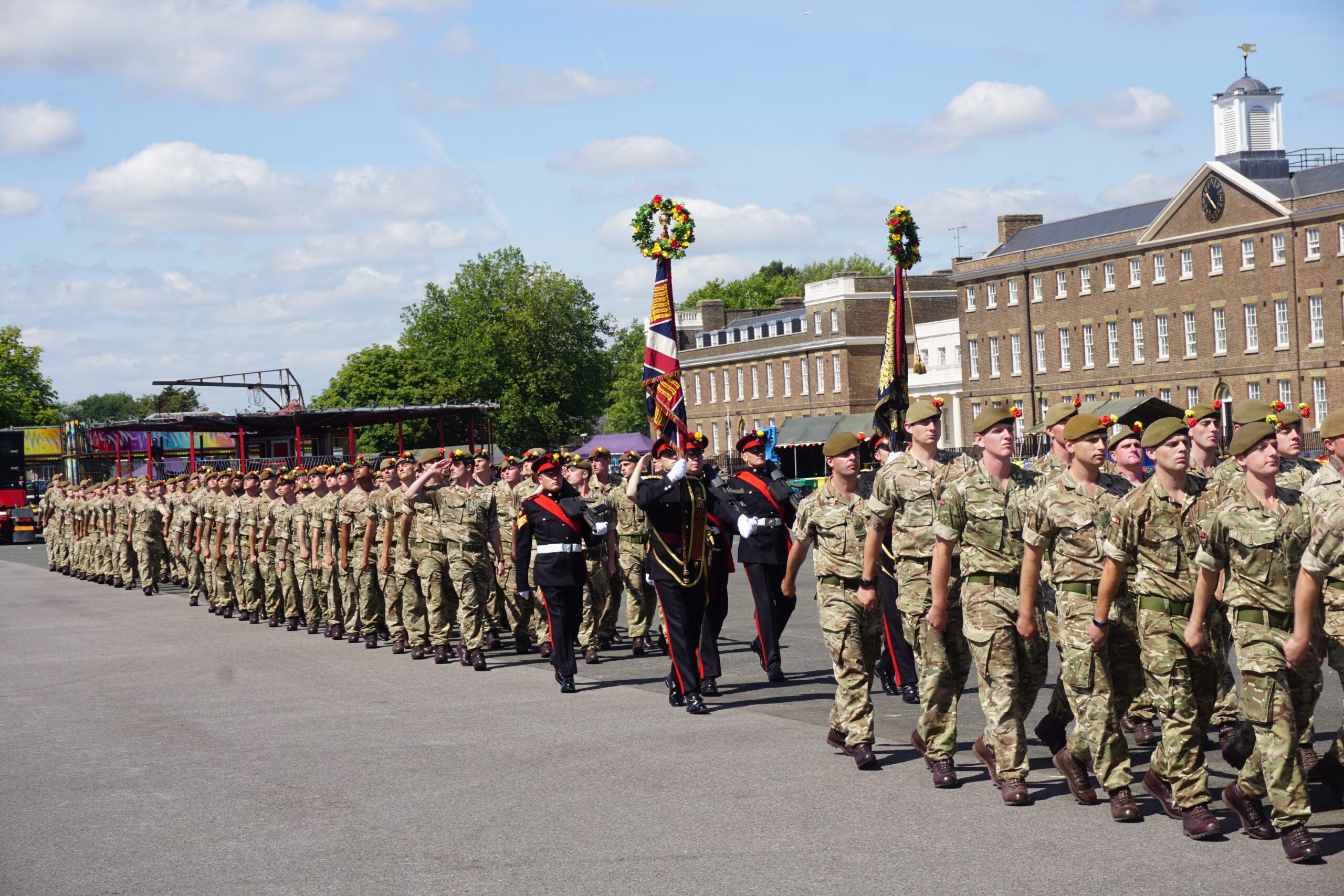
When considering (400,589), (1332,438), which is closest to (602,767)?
(1332,438)

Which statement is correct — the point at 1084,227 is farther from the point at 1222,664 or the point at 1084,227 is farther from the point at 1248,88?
the point at 1222,664

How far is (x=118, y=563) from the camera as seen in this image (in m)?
27.7

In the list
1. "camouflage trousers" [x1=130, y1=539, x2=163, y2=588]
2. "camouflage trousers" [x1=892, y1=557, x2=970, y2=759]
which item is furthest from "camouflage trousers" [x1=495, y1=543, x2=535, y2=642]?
"camouflage trousers" [x1=130, y1=539, x2=163, y2=588]

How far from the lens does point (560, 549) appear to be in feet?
40.1

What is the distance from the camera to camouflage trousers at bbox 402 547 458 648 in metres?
14.2

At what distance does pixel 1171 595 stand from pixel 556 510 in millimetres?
6338

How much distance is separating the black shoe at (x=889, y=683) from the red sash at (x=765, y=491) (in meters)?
1.35

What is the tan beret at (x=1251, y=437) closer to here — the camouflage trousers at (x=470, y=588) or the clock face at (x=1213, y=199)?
the camouflage trousers at (x=470, y=588)

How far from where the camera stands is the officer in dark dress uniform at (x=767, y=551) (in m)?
12.0

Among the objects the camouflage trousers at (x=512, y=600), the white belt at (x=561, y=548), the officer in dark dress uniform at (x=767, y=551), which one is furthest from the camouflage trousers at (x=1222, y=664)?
the camouflage trousers at (x=512, y=600)

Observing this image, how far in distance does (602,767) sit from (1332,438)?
14.6 feet

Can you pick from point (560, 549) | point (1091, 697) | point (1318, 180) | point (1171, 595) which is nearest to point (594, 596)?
point (560, 549)

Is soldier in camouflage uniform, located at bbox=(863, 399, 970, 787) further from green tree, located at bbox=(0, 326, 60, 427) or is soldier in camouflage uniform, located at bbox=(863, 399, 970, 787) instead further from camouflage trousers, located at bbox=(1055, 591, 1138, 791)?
green tree, located at bbox=(0, 326, 60, 427)

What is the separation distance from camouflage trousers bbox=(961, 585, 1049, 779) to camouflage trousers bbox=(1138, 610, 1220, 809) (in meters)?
0.77
